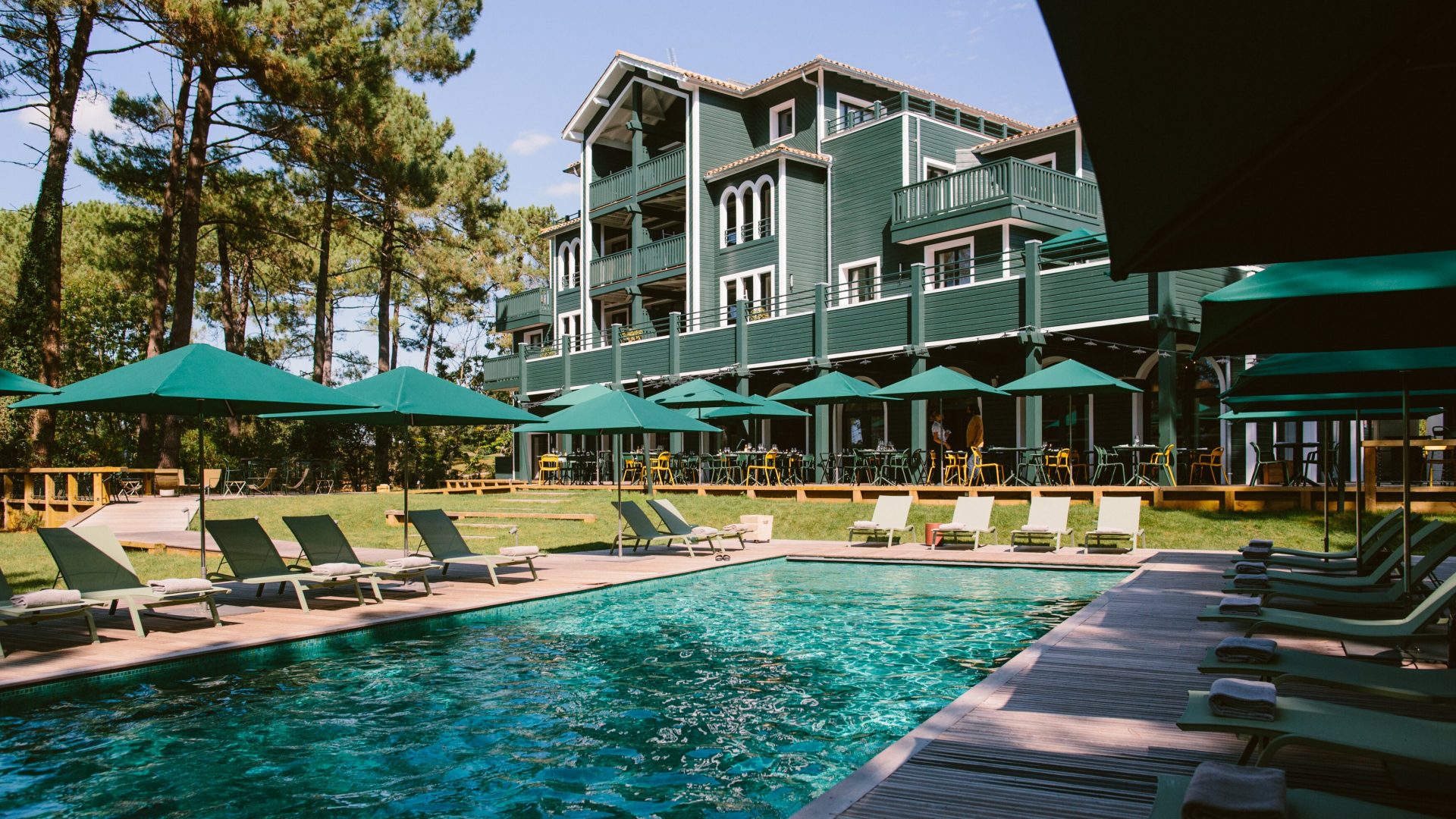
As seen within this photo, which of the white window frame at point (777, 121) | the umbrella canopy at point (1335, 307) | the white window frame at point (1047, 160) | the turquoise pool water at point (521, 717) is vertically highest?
the white window frame at point (777, 121)

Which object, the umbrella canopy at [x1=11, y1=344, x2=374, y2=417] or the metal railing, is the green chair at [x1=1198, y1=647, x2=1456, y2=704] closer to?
the umbrella canopy at [x1=11, y1=344, x2=374, y2=417]

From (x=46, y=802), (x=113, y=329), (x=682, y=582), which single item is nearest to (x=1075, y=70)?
(x=46, y=802)

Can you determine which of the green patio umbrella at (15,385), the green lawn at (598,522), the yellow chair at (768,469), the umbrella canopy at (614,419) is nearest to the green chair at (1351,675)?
the green patio umbrella at (15,385)

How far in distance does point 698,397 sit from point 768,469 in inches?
115

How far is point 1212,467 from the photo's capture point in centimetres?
1891

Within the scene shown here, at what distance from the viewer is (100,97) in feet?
77.0

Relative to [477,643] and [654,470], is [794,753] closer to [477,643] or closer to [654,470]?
[477,643]

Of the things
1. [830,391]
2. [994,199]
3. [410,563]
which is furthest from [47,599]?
[994,199]

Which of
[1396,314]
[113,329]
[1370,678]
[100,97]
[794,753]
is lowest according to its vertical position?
[794,753]

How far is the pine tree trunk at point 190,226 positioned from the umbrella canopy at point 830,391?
14.4 m

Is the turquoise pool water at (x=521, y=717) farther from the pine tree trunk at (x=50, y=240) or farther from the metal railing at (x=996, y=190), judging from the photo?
the pine tree trunk at (x=50, y=240)

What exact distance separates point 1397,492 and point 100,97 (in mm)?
28230

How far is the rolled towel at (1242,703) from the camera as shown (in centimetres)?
387

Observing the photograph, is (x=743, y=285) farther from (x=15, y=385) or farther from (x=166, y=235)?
(x=15, y=385)
